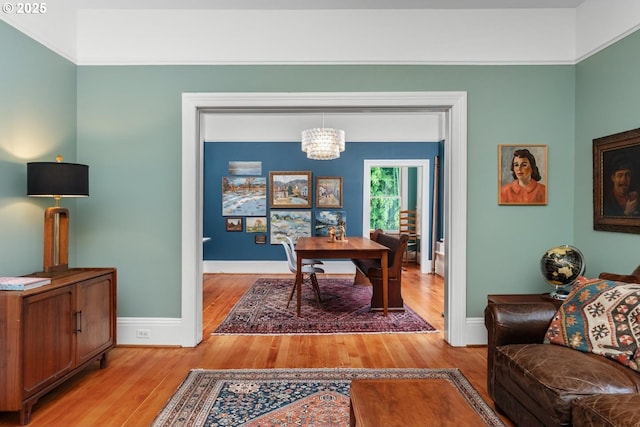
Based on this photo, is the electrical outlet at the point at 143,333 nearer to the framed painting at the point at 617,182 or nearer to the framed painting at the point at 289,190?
the framed painting at the point at 289,190

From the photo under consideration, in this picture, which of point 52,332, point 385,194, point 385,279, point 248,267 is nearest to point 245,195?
point 248,267

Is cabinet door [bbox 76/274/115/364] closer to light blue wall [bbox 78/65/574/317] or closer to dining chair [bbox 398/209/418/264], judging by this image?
light blue wall [bbox 78/65/574/317]

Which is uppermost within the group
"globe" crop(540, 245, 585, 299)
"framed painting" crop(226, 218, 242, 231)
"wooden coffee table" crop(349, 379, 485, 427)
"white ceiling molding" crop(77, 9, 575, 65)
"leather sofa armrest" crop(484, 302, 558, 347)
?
"white ceiling molding" crop(77, 9, 575, 65)

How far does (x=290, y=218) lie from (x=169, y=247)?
3.67m

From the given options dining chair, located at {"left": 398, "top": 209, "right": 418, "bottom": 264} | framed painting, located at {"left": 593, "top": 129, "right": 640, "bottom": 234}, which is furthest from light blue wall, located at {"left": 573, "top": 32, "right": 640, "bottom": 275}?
dining chair, located at {"left": 398, "top": 209, "right": 418, "bottom": 264}

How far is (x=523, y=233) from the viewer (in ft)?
10.8

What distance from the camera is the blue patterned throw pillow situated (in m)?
1.81

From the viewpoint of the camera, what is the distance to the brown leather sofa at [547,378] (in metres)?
1.46

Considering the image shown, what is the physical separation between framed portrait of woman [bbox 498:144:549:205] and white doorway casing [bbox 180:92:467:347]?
359 millimetres

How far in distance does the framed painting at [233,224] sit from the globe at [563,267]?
17.2ft

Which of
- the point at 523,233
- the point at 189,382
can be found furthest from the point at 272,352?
the point at 523,233

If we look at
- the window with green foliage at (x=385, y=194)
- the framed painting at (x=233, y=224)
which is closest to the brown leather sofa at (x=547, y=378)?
the framed painting at (x=233, y=224)

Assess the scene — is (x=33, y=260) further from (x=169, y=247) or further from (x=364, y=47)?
(x=364, y=47)

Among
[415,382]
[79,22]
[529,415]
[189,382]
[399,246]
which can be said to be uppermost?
[79,22]
